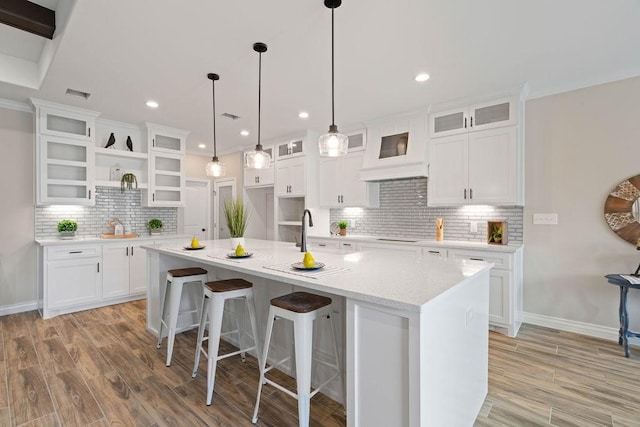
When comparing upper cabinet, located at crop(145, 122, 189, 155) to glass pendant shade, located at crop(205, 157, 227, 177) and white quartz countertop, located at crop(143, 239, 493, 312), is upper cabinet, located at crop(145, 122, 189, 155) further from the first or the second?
white quartz countertop, located at crop(143, 239, 493, 312)

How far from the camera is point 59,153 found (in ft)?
13.8

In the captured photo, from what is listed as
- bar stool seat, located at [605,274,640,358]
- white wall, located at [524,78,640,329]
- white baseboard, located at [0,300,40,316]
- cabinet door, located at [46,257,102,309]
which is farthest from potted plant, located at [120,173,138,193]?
bar stool seat, located at [605,274,640,358]

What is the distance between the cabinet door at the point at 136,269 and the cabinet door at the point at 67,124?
169cm

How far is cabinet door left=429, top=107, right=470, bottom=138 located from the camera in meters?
3.75

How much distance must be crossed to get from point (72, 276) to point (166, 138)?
247 centimetres

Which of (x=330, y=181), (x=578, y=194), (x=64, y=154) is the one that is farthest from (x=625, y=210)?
(x=64, y=154)

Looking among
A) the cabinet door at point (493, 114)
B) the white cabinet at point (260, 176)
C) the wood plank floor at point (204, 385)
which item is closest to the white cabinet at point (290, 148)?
the white cabinet at point (260, 176)

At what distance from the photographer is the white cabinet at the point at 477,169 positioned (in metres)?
3.45

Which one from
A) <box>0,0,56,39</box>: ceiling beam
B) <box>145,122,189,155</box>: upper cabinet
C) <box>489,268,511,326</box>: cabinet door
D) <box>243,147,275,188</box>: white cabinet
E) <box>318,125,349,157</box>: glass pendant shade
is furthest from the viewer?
<box>243,147,275,188</box>: white cabinet

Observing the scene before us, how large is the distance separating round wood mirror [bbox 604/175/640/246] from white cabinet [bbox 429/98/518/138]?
1190 mm

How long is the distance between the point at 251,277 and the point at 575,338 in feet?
10.8

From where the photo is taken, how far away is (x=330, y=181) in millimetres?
5113

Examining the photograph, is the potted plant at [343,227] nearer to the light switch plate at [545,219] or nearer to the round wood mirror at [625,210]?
the light switch plate at [545,219]

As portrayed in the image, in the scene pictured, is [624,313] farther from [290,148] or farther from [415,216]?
[290,148]
